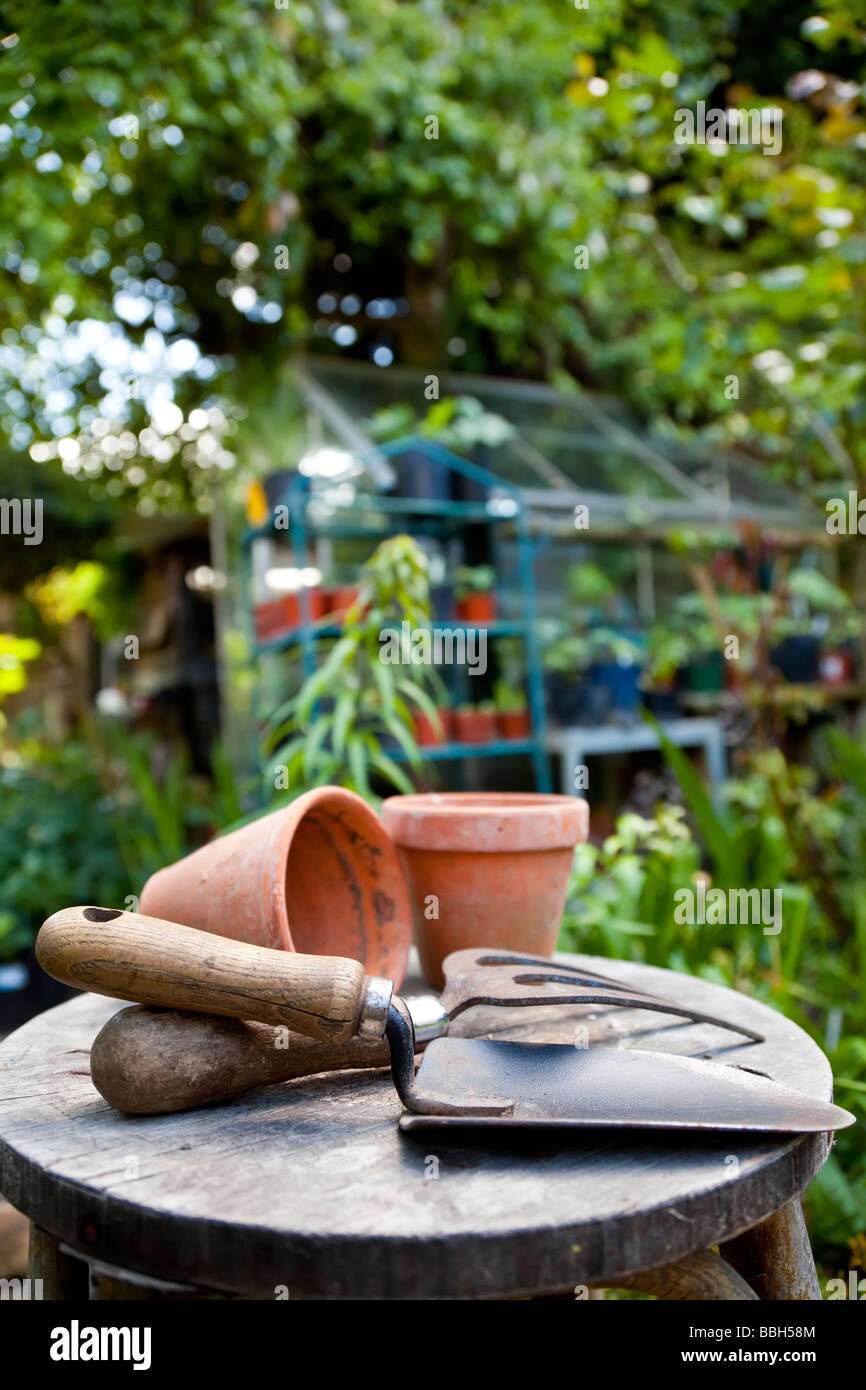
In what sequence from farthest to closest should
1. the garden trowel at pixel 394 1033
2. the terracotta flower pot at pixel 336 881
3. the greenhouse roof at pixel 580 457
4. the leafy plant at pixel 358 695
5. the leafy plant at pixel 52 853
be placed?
the greenhouse roof at pixel 580 457 < the leafy plant at pixel 52 853 < the leafy plant at pixel 358 695 < the terracotta flower pot at pixel 336 881 < the garden trowel at pixel 394 1033

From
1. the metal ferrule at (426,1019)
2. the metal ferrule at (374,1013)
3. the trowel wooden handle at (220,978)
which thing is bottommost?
the metal ferrule at (426,1019)

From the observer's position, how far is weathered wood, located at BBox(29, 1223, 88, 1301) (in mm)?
746

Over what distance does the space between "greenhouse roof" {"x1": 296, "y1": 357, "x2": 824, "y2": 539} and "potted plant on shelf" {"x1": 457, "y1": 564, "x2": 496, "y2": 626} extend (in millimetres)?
387

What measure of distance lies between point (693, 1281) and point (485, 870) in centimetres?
41

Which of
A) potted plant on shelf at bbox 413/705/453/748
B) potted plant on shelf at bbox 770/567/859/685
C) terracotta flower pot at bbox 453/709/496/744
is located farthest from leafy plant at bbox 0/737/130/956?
potted plant on shelf at bbox 770/567/859/685

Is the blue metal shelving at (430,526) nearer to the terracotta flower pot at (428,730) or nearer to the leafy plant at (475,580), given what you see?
the terracotta flower pot at (428,730)

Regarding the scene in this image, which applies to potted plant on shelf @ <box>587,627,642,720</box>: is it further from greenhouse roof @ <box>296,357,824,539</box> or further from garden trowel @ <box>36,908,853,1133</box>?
garden trowel @ <box>36,908,853,1133</box>

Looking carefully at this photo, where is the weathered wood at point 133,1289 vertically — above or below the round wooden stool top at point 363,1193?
below

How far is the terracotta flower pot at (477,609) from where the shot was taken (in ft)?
12.4

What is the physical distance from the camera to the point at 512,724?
3.71 meters

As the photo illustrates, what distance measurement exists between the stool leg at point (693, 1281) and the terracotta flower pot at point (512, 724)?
306 cm

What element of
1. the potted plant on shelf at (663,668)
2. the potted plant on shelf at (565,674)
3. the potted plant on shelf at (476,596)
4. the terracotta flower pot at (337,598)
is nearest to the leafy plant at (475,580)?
the potted plant on shelf at (476,596)

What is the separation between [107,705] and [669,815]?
16.2 ft
